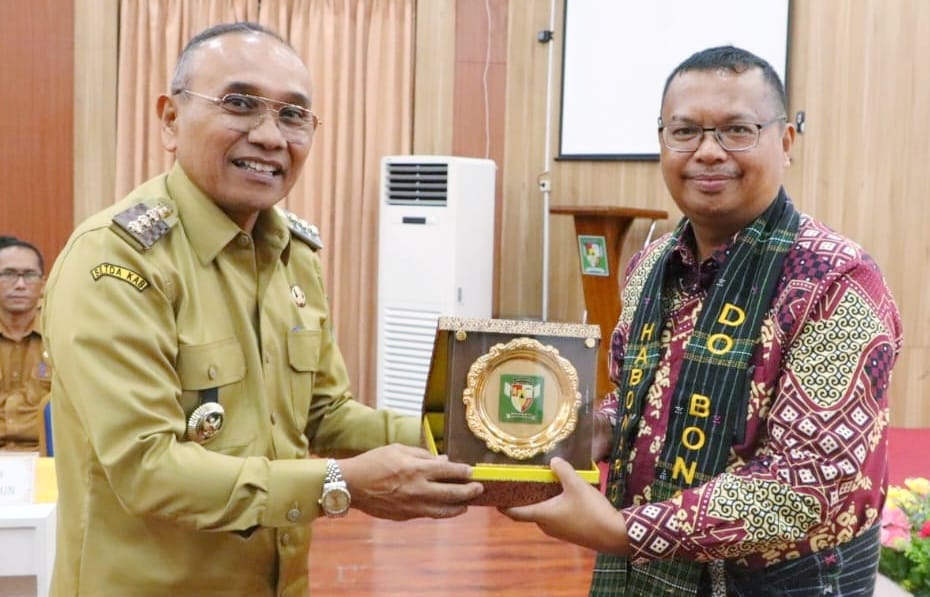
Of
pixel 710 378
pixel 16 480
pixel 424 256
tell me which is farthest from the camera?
pixel 424 256

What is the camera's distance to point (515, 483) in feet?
4.94

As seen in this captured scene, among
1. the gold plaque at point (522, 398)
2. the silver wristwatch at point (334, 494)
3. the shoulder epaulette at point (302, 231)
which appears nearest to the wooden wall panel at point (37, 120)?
the shoulder epaulette at point (302, 231)

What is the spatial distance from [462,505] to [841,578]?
57 centimetres

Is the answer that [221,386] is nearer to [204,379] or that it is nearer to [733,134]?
[204,379]

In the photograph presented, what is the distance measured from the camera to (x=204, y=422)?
1.52 metres

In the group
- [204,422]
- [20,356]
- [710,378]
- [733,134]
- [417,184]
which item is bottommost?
[20,356]

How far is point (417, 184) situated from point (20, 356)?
2.28 metres

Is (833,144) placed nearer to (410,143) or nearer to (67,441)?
(410,143)

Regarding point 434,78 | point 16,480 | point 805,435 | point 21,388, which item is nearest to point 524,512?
point 805,435

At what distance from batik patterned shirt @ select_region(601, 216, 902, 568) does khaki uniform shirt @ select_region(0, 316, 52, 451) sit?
3276 mm

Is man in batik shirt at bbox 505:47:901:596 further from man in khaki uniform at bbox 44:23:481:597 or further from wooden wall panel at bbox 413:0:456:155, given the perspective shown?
wooden wall panel at bbox 413:0:456:155

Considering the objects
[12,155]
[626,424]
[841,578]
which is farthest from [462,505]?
[12,155]

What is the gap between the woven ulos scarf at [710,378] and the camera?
1.44 m

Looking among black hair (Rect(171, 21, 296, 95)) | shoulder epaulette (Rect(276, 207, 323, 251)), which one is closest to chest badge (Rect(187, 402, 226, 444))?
shoulder epaulette (Rect(276, 207, 323, 251))
